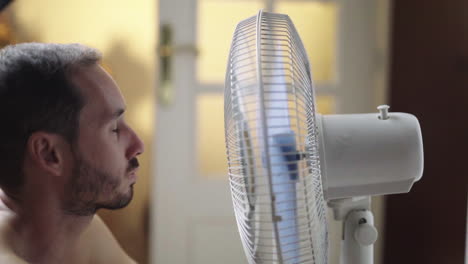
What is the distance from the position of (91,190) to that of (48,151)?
0.09 meters

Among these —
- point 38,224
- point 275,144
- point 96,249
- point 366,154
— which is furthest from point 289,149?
point 96,249

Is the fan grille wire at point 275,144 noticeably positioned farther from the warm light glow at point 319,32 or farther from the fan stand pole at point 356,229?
the warm light glow at point 319,32

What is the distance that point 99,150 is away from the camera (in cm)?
77

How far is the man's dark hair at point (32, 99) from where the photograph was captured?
0.73m

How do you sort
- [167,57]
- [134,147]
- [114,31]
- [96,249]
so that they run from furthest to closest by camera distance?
1. [114,31]
2. [167,57]
3. [96,249]
4. [134,147]

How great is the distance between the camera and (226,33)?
1.90 meters

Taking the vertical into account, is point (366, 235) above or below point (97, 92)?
below

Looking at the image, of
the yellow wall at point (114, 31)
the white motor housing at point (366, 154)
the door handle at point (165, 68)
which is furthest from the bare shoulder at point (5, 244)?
A: the yellow wall at point (114, 31)

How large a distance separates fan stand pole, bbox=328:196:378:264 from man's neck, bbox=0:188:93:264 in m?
0.41

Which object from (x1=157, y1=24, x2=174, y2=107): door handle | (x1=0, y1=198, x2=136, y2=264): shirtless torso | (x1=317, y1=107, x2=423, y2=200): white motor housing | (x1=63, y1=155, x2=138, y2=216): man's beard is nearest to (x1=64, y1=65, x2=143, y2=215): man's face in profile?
(x1=63, y1=155, x2=138, y2=216): man's beard

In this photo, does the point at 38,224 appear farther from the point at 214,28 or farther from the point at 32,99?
the point at 214,28

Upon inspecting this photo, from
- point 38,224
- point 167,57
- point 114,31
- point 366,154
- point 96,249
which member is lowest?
point 96,249

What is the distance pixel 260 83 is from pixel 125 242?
177cm

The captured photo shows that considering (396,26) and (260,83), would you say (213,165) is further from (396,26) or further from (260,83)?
(260,83)
